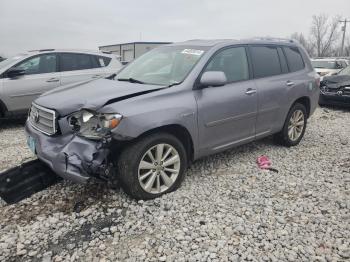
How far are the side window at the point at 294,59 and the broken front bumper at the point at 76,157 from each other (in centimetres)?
357

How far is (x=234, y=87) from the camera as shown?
179 inches

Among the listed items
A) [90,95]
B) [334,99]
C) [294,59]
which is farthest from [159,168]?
[334,99]

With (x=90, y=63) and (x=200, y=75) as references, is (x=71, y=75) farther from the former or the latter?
(x=200, y=75)

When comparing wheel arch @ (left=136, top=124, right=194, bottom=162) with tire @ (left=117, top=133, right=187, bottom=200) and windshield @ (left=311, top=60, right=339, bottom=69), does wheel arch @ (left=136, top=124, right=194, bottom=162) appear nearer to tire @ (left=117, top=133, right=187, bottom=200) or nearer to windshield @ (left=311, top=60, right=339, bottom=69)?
tire @ (left=117, top=133, right=187, bottom=200)

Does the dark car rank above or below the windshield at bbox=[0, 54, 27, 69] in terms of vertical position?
below

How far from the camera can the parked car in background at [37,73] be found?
7.08m

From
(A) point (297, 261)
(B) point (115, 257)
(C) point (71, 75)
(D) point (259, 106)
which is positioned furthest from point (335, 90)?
(B) point (115, 257)

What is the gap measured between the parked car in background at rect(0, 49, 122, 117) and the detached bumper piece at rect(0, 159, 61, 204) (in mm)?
3182

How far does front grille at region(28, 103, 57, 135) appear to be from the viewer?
146 inches

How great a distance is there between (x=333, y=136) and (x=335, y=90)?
3.84 metres

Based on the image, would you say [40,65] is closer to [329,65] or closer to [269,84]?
[269,84]

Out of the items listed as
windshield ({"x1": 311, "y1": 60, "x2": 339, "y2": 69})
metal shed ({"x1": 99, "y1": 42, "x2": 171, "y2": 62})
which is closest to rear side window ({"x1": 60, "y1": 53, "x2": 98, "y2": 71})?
windshield ({"x1": 311, "y1": 60, "x2": 339, "y2": 69})

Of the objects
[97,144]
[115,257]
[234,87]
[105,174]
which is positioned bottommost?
[115,257]

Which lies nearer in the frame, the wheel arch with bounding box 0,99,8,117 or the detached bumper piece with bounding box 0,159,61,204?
the detached bumper piece with bounding box 0,159,61,204
